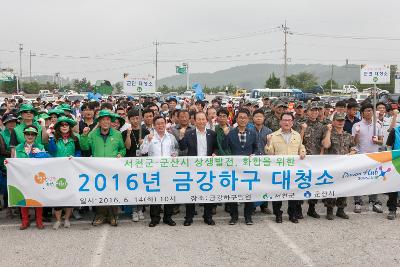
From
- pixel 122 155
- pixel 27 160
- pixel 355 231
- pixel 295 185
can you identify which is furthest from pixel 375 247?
pixel 27 160

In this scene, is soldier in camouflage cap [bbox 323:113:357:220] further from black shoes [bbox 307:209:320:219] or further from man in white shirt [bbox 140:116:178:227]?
man in white shirt [bbox 140:116:178:227]

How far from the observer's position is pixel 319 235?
19.9 ft

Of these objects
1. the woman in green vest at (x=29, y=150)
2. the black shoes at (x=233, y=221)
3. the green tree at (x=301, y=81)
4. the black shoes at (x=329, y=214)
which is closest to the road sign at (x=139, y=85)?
the woman in green vest at (x=29, y=150)

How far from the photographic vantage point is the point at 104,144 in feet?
21.8

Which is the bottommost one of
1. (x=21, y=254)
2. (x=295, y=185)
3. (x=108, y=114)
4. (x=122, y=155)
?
(x=21, y=254)

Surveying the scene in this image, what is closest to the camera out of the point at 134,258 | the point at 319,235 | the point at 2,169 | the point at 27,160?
the point at 134,258

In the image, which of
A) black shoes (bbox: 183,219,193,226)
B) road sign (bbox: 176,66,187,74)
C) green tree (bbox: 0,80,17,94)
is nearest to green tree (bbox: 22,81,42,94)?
green tree (bbox: 0,80,17,94)

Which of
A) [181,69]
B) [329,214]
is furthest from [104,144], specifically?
[181,69]

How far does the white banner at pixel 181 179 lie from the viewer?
6.50 metres

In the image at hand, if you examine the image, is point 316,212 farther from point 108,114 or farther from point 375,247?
point 108,114

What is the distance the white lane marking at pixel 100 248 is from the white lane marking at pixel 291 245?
2352mm

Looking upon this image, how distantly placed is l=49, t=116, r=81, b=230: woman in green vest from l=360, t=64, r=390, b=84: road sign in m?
5.22

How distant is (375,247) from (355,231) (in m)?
0.69

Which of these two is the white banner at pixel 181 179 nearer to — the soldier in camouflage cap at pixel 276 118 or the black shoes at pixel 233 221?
the black shoes at pixel 233 221
